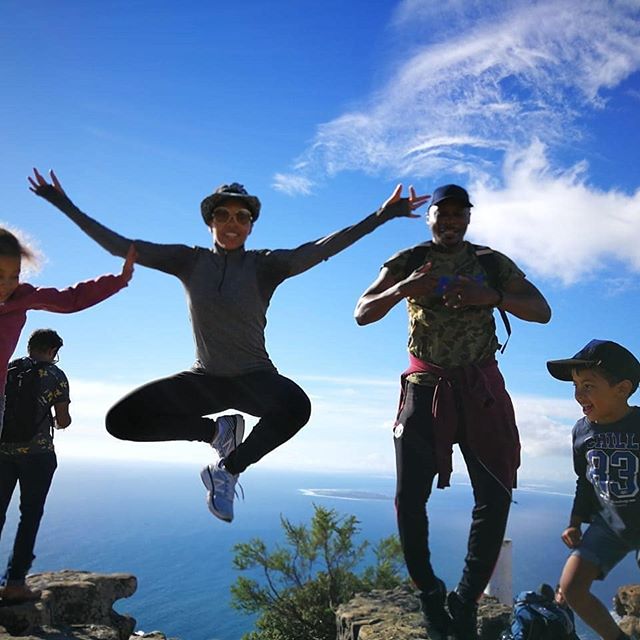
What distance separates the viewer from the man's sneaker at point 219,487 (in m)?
4.32

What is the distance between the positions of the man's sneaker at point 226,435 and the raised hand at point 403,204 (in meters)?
1.90

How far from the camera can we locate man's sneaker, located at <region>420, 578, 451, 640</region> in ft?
13.4

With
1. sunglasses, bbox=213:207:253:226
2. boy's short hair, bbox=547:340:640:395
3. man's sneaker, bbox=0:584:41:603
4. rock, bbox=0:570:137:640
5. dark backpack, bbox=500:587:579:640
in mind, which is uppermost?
sunglasses, bbox=213:207:253:226

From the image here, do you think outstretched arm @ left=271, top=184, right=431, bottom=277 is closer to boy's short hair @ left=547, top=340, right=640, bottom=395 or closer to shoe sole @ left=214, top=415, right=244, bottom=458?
shoe sole @ left=214, top=415, right=244, bottom=458

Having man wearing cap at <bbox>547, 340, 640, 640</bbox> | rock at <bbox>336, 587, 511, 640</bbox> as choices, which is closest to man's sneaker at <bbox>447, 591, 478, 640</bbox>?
man wearing cap at <bbox>547, 340, 640, 640</bbox>

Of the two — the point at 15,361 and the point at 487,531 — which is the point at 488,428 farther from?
the point at 15,361

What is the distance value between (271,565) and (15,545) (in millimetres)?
26401

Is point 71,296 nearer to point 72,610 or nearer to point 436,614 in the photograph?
point 436,614

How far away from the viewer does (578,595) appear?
4000 mm

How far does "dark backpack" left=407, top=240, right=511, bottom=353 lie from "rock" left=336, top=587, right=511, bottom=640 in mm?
2410

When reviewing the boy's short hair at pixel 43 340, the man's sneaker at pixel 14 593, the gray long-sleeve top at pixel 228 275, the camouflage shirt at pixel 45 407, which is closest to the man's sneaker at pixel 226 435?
the gray long-sleeve top at pixel 228 275

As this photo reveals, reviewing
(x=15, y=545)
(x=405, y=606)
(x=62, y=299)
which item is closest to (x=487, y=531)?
(x=405, y=606)

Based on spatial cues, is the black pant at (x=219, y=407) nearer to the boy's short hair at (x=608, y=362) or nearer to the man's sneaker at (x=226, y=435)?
the man's sneaker at (x=226, y=435)

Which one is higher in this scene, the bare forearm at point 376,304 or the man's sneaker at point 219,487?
the bare forearm at point 376,304
